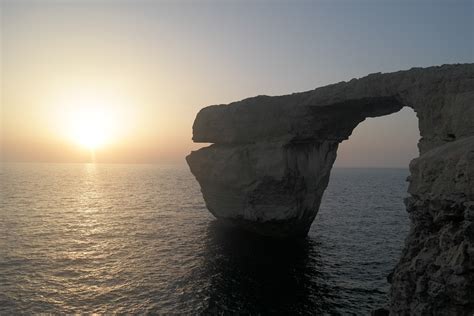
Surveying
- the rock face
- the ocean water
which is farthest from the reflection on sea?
the rock face

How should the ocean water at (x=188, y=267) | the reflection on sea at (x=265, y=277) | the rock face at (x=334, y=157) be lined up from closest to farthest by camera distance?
the rock face at (x=334, y=157) → the reflection on sea at (x=265, y=277) → the ocean water at (x=188, y=267)

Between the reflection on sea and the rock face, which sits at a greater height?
the rock face

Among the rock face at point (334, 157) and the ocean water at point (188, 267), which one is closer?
the rock face at point (334, 157)

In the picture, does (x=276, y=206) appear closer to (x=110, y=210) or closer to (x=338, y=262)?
(x=338, y=262)

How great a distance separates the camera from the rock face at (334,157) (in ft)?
31.9

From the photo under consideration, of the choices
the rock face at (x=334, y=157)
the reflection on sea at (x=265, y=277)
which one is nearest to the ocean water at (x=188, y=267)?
the reflection on sea at (x=265, y=277)

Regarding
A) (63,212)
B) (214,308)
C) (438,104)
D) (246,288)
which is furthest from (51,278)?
(63,212)

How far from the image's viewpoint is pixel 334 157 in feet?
109

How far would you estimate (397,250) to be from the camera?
28.3 m

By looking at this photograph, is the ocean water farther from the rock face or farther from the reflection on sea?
the rock face

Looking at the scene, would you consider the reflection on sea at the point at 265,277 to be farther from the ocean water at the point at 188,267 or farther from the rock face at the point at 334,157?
the rock face at the point at 334,157

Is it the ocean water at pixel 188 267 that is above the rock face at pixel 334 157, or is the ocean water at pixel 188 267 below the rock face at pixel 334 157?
below

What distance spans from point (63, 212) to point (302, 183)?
122 feet

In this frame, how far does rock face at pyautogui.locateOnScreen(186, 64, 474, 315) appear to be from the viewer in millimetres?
9719
